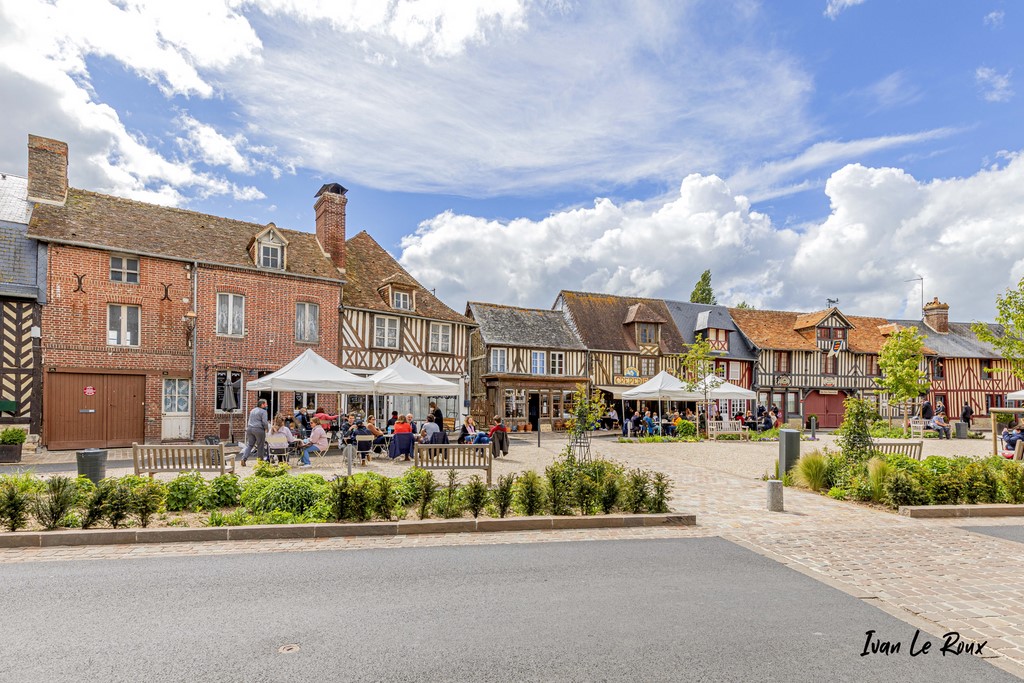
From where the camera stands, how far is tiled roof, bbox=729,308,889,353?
35094mm

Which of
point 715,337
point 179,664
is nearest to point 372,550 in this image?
point 179,664

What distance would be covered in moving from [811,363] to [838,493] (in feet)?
93.8

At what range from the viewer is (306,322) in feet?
69.8

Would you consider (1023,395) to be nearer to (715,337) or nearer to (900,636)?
(715,337)

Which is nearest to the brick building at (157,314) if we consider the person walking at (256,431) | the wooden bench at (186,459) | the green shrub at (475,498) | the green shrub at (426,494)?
the person walking at (256,431)

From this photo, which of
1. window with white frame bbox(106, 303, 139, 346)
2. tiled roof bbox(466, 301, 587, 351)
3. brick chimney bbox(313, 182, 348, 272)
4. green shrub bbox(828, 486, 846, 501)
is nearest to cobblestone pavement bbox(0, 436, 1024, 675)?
green shrub bbox(828, 486, 846, 501)

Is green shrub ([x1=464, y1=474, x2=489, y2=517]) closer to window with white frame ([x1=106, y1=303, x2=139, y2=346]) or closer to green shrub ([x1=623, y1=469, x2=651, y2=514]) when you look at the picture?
green shrub ([x1=623, y1=469, x2=651, y2=514])

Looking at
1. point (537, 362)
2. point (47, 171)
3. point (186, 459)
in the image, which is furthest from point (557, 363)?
point (186, 459)

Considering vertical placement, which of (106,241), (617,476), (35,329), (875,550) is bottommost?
(875,550)

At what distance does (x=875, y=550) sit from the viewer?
641 centimetres

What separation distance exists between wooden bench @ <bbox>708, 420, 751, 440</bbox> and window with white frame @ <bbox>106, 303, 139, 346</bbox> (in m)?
19.7

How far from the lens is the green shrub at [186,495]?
7562mm

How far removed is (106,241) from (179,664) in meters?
17.7

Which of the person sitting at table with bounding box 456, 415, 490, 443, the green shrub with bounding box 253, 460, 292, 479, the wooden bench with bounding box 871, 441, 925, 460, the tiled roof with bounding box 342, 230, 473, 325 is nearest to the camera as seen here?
the green shrub with bounding box 253, 460, 292, 479
